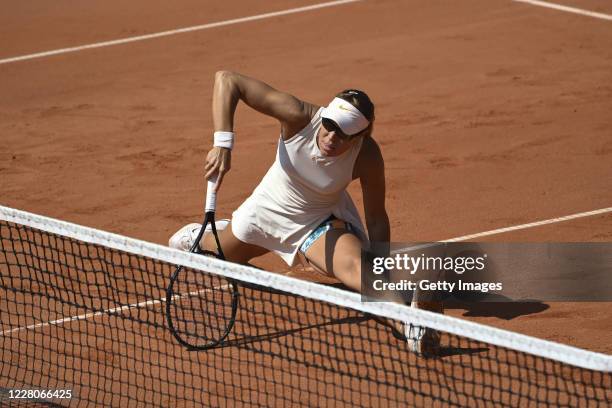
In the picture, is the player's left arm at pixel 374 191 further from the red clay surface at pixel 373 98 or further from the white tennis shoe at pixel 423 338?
the red clay surface at pixel 373 98

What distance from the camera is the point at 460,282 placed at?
26.3ft

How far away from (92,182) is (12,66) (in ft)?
13.6

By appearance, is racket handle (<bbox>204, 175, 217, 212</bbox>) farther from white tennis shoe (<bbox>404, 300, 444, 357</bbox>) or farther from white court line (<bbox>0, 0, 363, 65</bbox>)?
white court line (<bbox>0, 0, 363, 65</bbox>)

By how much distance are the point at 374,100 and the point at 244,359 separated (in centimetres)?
570

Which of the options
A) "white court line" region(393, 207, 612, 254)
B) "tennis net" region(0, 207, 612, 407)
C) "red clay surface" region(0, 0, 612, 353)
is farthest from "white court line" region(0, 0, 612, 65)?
"tennis net" region(0, 207, 612, 407)

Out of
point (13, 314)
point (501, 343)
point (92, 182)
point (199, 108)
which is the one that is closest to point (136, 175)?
point (92, 182)

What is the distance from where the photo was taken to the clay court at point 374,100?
959cm

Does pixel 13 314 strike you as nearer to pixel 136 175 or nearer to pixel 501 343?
pixel 136 175

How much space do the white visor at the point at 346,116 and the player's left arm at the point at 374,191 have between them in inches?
13.5

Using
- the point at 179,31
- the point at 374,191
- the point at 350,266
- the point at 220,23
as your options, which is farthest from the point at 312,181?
the point at 220,23

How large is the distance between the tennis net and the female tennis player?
423mm

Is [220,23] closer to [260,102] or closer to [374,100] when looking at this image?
[374,100]

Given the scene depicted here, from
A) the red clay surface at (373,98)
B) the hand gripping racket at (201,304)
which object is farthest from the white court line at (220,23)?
the hand gripping racket at (201,304)

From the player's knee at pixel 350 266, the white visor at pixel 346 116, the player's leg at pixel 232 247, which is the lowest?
the player's leg at pixel 232 247
